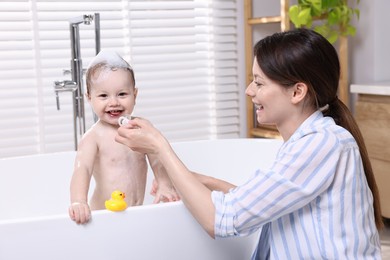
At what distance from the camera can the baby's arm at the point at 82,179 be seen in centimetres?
Answer: 151

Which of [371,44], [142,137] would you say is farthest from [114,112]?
[371,44]

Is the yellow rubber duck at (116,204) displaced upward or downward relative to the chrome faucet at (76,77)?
downward

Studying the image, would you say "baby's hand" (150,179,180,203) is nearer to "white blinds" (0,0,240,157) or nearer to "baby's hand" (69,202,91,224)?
"baby's hand" (69,202,91,224)

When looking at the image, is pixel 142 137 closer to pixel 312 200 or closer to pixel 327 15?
pixel 312 200

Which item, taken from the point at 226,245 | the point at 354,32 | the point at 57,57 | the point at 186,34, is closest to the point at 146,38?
the point at 186,34

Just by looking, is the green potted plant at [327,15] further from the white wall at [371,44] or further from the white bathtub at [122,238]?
the white bathtub at [122,238]

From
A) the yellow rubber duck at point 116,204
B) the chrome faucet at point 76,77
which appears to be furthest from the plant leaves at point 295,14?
the yellow rubber duck at point 116,204

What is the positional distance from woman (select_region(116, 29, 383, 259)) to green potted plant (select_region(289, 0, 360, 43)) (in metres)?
1.75

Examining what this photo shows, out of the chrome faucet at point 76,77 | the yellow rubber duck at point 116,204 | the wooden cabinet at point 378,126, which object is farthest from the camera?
the wooden cabinet at point 378,126

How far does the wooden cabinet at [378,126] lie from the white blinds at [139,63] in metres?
0.86

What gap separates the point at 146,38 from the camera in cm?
347

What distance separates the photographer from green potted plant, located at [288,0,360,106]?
3.24 meters

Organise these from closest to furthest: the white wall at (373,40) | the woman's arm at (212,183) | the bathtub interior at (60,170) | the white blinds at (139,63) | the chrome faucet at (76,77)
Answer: the woman's arm at (212,183)
the bathtub interior at (60,170)
the chrome faucet at (76,77)
the white blinds at (139,63)
the white wall at (373,40)

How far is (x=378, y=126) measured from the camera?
3.05 meters
